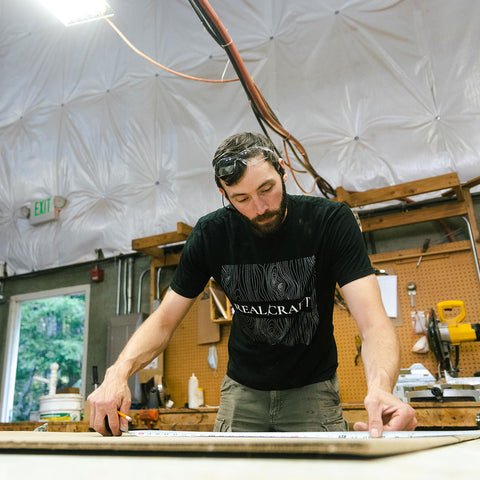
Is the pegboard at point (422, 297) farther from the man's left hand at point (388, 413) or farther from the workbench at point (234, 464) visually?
the workbench at point (234, 464)

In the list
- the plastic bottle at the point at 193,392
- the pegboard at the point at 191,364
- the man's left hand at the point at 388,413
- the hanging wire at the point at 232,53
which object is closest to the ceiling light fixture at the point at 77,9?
the hanging wire at the point at 232,53

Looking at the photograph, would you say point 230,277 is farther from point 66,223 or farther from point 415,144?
point 66,223

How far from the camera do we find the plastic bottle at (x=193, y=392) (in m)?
2.85

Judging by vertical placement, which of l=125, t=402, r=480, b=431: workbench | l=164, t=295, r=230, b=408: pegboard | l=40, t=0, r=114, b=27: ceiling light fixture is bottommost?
l=125, t=402, r=480, b=431: workbench

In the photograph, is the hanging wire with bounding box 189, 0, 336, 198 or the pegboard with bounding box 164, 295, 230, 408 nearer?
the hanging wire with bounding box 189, 0, 336, 198

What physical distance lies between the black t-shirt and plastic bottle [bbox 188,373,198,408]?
1.64 metres

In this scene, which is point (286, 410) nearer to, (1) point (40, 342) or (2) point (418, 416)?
(2) point (418, 416)

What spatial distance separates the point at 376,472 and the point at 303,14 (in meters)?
3.50

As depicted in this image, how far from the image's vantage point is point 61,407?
8.99 ft

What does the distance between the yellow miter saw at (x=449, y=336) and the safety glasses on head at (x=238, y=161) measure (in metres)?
1.56

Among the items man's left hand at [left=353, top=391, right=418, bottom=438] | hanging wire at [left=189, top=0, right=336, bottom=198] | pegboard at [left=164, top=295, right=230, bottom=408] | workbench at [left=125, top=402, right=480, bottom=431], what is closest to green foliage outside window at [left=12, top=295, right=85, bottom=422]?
pegboard at [left=164, top=295, right=230, bottom=408]

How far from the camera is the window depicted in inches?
162

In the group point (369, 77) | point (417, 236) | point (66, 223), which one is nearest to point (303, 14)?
point (369, 77)

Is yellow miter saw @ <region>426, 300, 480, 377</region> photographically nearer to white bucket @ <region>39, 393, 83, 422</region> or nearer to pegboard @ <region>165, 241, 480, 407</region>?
pegboard @ <region>165, 241, 480, 407</region>
